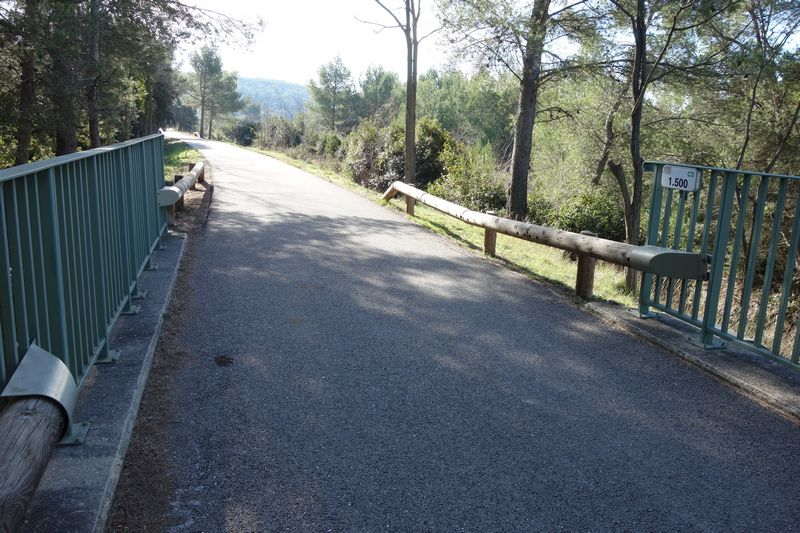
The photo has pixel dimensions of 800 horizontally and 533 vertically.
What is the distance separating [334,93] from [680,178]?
304 ft

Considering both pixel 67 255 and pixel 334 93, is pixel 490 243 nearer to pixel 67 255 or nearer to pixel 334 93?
pixel 67 255

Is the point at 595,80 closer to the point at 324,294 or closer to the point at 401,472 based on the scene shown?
the point at 324,294

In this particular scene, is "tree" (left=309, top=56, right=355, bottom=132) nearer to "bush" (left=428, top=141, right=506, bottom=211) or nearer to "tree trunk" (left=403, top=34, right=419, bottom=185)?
"bush" (left=428, top=141, right=506, bottom=211)

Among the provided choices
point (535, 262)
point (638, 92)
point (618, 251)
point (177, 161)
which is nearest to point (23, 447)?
point (618, 251)

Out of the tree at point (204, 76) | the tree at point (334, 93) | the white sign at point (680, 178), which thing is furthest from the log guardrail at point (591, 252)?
the tree at point (204, 76)

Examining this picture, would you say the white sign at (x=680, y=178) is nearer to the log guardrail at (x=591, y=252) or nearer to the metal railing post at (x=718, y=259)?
the metal railing post at (x=718, y=259)

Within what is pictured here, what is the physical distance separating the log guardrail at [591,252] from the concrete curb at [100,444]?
14.0 feet

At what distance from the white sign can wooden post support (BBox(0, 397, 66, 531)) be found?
17.1 feet

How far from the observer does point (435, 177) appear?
27.0 m

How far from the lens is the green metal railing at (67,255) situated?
3027 mm

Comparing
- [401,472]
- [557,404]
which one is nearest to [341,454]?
[401,472]

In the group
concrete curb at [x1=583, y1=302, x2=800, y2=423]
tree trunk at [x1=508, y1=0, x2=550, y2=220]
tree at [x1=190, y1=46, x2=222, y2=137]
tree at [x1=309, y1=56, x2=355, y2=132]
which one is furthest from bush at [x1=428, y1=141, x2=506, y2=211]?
tree at [x1=190, y1=46, x2=222, y2=137]

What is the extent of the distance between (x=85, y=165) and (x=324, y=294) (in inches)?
128

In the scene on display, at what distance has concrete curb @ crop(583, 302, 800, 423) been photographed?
473cm
